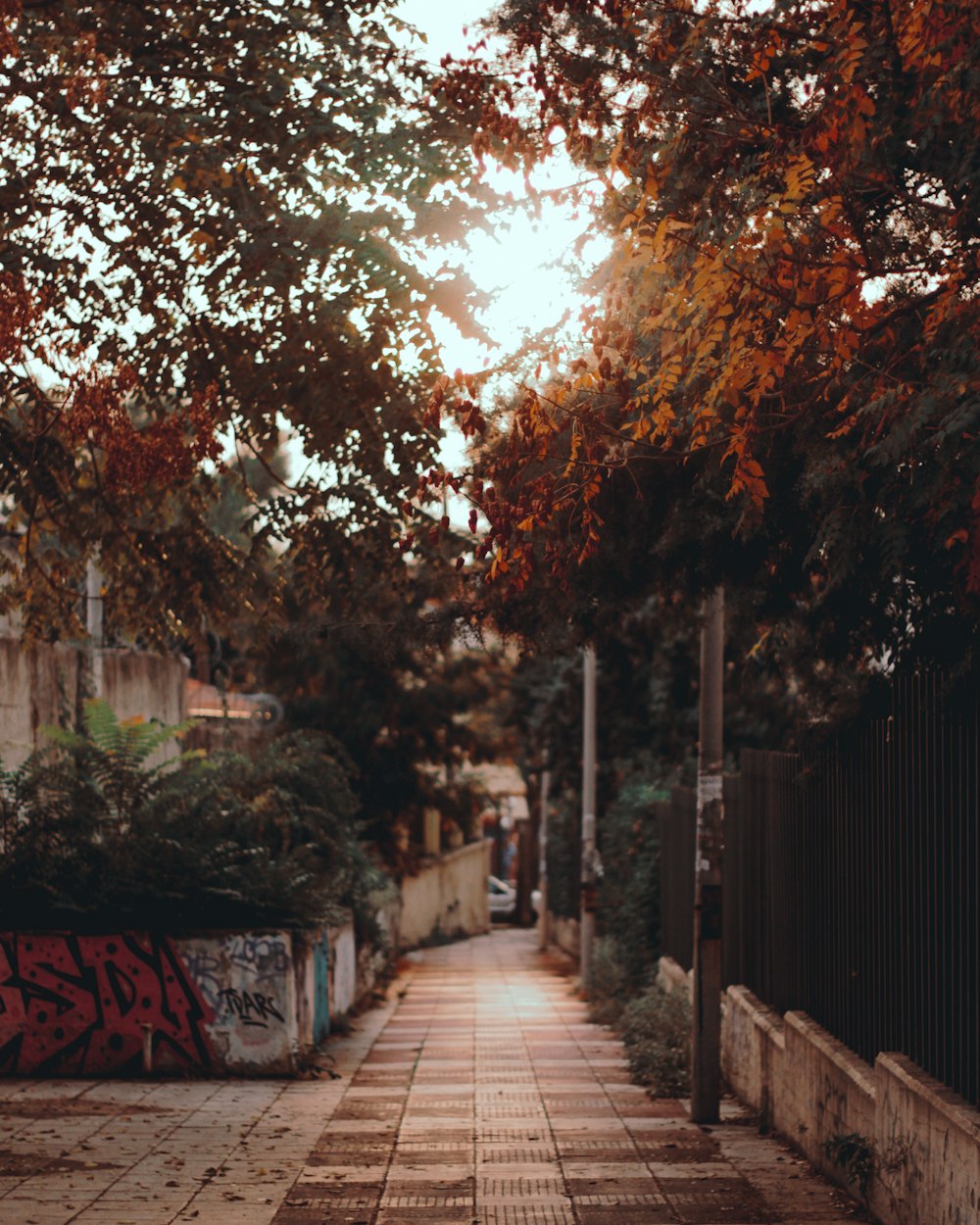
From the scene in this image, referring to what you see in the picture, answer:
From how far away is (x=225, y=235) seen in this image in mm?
11156

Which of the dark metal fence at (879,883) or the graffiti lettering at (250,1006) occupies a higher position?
the dark metal fence at (879,883)

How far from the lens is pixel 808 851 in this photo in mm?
11305

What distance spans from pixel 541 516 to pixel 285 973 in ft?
27.6

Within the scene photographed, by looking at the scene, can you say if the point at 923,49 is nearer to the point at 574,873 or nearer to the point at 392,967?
→ the point at 392,967

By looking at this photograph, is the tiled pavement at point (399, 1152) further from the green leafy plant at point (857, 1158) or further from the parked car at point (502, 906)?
the parked car at point (502, 906)

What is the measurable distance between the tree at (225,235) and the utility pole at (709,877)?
2778 millimetres

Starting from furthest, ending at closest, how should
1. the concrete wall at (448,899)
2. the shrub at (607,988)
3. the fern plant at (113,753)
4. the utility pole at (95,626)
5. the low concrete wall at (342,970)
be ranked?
the concrete wall at (448,899) → the shrub at (607,988) → the utility pole at (95,626) → the low concrete wall at (342,970) → the fern plant at (113,753)

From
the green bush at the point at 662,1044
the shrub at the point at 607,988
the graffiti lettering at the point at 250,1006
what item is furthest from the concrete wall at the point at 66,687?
the green bush at the point at 662,1044

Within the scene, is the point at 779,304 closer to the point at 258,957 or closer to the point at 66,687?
the point at 258,957

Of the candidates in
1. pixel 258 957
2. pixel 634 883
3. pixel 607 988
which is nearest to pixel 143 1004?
pixel 258 957

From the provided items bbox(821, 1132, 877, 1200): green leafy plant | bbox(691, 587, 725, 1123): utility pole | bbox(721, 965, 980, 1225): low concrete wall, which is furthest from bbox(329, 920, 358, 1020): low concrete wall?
bbox(821, 1132, 877, 1200): green leafy plant

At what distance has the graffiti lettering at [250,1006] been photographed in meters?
14.7

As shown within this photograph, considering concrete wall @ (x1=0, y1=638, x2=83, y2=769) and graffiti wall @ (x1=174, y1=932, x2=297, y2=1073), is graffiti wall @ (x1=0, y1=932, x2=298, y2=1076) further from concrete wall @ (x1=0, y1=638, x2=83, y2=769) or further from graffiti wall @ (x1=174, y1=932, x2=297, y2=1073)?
concrete wall @ (x1=0, y1=638, x2=83, y2=769)

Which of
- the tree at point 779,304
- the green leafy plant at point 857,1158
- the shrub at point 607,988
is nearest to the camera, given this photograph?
the tree at point 779,304
